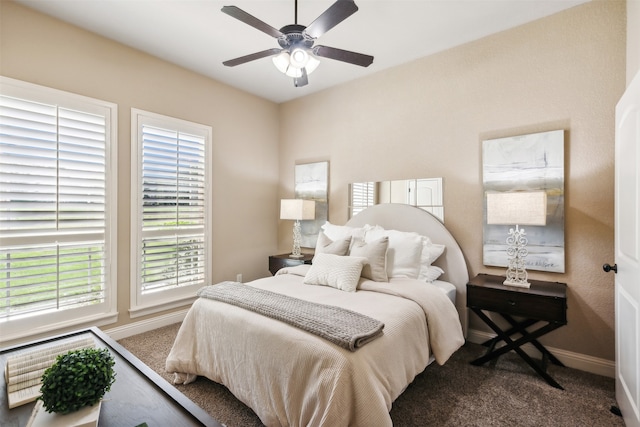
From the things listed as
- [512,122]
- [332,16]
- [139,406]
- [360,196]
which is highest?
[332,16]

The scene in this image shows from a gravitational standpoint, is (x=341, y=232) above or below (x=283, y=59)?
below

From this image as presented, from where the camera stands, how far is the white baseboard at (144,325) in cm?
299

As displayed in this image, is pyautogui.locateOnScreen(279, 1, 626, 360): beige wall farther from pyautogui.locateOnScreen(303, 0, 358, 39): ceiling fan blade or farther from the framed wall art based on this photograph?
pyautogui.locateOnScreen(303, 0, 358, 39): ceiling fan blade

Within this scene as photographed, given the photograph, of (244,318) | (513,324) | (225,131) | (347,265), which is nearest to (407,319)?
(347,265)

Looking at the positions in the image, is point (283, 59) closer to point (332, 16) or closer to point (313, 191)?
point (332, 16)

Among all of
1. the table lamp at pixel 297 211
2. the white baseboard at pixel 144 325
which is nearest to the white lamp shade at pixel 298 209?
the table lamp at pixel 297 211

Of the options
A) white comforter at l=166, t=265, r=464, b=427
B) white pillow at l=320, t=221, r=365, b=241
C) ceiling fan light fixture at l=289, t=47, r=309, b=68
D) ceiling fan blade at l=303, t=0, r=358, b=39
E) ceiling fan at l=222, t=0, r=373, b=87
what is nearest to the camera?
white comforter at l=166, t=265, r=464, b=427

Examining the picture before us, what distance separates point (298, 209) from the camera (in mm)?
3906

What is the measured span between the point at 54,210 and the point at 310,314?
2435 millimetres

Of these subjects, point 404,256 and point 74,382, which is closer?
point 74,382

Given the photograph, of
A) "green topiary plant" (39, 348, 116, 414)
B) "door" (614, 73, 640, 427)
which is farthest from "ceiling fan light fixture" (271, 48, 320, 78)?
"green topiary plant" (39, 348, 116, 414)

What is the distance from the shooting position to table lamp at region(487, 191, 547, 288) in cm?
228

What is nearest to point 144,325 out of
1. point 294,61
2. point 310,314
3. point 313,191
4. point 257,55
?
point 310,314

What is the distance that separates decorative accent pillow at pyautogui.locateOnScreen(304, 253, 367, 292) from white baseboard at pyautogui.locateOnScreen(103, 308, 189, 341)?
1843mm
